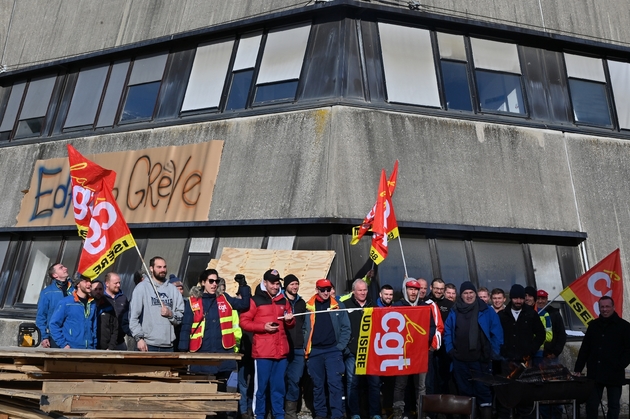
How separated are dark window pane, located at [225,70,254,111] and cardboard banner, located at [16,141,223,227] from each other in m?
0.82

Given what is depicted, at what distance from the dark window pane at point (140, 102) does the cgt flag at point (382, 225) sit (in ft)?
20.3

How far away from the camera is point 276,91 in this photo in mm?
16594

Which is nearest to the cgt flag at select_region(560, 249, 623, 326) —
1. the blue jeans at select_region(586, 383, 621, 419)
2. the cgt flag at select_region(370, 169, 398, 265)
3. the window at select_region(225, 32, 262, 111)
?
the blue jeans at select_region(586, 383, 621, 419)

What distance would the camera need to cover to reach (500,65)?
17312 mm

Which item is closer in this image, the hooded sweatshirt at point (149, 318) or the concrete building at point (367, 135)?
the hooded sweatshirt at point (149, 318)

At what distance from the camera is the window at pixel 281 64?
16.5 meters

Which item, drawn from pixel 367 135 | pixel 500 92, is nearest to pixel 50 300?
pixel 367 135

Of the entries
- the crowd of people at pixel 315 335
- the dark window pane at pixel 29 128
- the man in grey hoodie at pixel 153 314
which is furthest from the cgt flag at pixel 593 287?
the dark window pane at pixel 29 128

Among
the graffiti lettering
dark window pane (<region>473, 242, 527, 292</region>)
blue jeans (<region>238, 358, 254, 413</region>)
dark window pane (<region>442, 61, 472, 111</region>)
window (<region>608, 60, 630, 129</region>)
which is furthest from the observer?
window (<region>608, 60, 630, 129</region>)

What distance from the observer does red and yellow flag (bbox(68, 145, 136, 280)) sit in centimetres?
1234

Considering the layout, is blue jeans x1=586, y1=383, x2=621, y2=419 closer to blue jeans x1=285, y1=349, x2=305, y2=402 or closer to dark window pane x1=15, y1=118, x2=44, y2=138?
blue jeans x1=285, y1=349, x2=305, y2=402

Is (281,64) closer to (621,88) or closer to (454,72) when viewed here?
(454,72)

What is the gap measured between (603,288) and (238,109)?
7.02 meters

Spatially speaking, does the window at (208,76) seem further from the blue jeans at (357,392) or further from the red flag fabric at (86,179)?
the blue jeans at (357,392)
